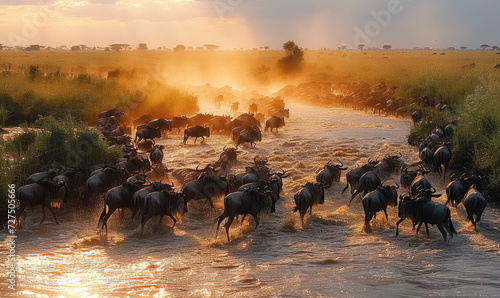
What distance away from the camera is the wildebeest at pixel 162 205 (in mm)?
8930

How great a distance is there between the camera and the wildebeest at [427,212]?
856 cm

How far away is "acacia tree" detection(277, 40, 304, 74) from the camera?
180 feet

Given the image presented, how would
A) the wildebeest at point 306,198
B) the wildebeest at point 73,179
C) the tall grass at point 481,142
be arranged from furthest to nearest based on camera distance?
the tall grass at point 481,142 < the wildebeest at point 73,179 < the wildebeest at point 306,198

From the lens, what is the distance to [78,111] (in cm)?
2098

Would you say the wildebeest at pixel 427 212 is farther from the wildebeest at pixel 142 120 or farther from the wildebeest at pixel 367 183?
the wildebeest at pixel 142 120

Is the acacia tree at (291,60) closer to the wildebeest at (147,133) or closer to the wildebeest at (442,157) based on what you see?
the wildebeest at (147,133)

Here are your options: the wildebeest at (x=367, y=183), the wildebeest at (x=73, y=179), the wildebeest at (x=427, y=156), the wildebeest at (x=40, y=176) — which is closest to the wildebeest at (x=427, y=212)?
the wildebeest at (x=367, y=183)

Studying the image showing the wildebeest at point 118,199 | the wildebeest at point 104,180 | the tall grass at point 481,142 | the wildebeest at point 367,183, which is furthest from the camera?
the tall grass at point 481,142

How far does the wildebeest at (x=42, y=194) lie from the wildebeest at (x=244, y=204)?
3.49 m

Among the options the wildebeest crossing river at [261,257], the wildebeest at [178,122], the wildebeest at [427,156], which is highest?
the wildebeest at [178,122]

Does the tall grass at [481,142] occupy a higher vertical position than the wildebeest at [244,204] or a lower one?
higher

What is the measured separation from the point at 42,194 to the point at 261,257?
4.73 meters

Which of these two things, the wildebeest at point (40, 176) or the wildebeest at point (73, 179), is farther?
the wildebeest at point (73, 179)

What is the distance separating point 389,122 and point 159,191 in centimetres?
1712
